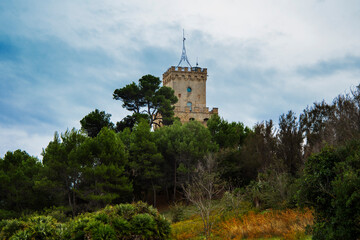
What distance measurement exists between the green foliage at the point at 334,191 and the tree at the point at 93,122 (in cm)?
3563

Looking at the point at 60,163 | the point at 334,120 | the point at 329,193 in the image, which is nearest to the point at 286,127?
the point at 334,120

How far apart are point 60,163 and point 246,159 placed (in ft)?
51.2

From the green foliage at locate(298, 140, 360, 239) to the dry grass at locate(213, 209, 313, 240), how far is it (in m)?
3.32

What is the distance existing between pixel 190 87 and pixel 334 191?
53197 millimetres

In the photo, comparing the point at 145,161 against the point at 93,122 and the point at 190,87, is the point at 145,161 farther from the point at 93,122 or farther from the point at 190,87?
the point at 190,87

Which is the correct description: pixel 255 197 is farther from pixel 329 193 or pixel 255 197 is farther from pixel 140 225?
pixel 329 193

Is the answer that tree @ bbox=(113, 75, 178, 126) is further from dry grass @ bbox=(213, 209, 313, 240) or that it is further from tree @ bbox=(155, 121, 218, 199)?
dry grass @ bbox=(213, 209, 313, 240)

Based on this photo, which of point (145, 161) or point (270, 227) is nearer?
point (270, 227)

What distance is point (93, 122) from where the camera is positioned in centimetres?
4703

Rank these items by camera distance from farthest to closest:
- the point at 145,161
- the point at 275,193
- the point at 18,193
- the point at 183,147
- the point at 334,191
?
the point at 183,147, the point at 145,161, the point at 18,193, the point at 275,193, the point at 334,191

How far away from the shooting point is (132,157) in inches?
1481

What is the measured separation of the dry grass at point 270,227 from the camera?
17094 mm

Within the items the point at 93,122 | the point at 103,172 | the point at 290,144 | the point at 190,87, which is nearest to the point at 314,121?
the point at 290,144

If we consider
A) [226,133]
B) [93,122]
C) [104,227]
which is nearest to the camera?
[104,227]
